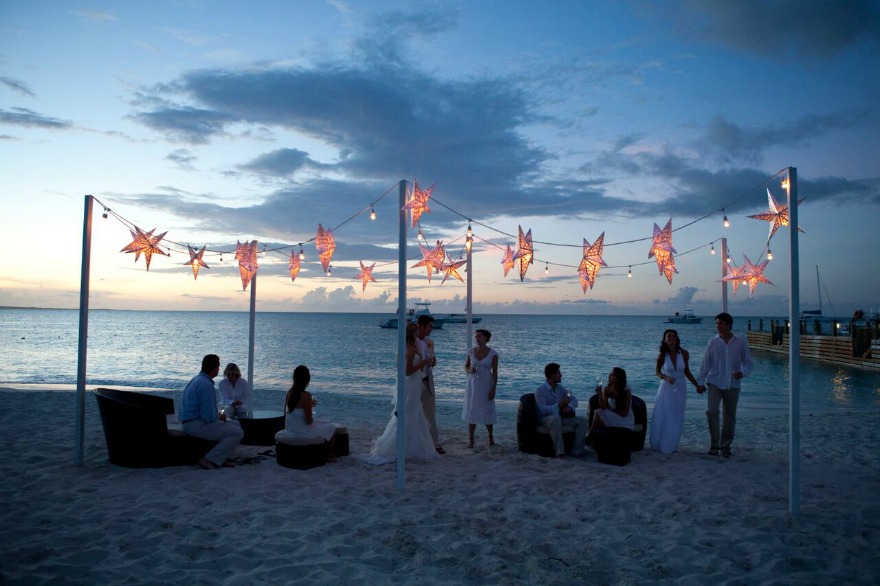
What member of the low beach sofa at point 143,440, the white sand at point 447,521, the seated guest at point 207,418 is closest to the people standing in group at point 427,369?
the white sand at point 447,521

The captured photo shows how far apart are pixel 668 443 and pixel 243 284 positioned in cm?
706

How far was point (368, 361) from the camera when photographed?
35.5 meters

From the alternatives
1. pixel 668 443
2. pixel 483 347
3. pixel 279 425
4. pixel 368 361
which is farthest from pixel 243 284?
pixel 368 361

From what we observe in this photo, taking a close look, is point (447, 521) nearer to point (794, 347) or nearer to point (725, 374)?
point (794, 347)

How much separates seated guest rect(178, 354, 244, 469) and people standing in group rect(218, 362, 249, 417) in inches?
52.0

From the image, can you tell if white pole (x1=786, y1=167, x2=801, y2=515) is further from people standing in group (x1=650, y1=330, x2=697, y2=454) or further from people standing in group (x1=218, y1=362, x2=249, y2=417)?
people standing in group (x1=218, y1=362, x2=249, y2=417)

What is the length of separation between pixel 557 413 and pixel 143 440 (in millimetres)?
5413

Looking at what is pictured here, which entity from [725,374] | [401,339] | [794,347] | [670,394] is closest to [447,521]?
[401,339]

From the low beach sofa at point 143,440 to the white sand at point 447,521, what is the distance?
0.18 m

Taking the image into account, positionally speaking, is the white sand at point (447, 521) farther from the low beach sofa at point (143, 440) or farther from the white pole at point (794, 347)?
the white pole at point (794, 347)

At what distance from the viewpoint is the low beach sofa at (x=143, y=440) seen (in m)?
6.07

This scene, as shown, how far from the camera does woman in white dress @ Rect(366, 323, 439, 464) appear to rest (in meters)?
6.74

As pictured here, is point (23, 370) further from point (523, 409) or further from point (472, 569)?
point (472, 569)

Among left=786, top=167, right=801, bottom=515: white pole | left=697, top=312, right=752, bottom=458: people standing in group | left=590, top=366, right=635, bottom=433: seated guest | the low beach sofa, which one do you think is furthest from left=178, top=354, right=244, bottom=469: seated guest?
left=697, top=312, right=752, bottom=458: people standing in group
